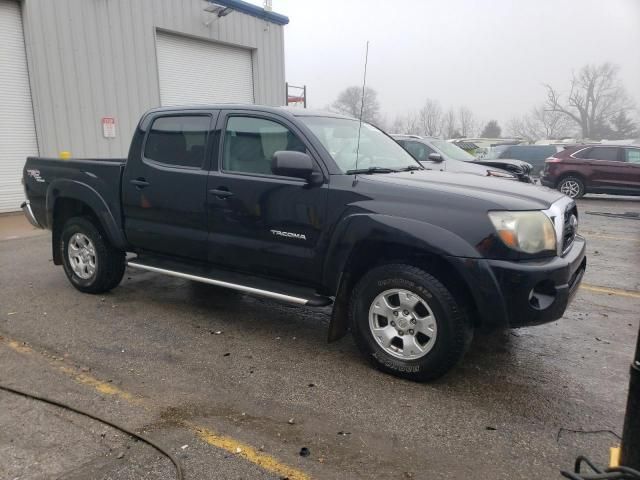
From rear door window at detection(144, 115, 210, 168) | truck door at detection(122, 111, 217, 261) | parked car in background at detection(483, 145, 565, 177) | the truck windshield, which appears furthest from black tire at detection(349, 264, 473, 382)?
parked car in background at detection(483, 145, 565, 177)

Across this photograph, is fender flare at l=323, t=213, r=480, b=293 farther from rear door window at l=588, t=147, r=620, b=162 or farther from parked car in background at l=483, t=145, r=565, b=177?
parked car in background at l=483, t=145, r=565, b=177

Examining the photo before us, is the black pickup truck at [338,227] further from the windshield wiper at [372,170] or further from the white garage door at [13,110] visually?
the white garage door at [13,110]

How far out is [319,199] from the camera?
3.85 meters

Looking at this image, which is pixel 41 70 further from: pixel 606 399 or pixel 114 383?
pixel 606 399

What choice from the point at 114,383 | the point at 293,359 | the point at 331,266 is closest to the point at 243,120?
the point at 331,266

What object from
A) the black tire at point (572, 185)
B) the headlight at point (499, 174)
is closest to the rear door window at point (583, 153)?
the black tire at point (572, 185)

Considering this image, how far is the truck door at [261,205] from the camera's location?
154 inches

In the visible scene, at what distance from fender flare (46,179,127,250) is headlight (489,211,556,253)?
351 cm

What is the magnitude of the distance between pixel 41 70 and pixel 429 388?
1177 centimetres

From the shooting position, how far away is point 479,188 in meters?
3.65

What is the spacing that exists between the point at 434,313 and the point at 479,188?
0.93 metres

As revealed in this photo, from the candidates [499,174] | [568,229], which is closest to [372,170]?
[568,229]

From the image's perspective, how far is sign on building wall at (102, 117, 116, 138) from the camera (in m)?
13.1

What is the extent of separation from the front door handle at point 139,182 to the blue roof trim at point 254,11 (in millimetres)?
11668
